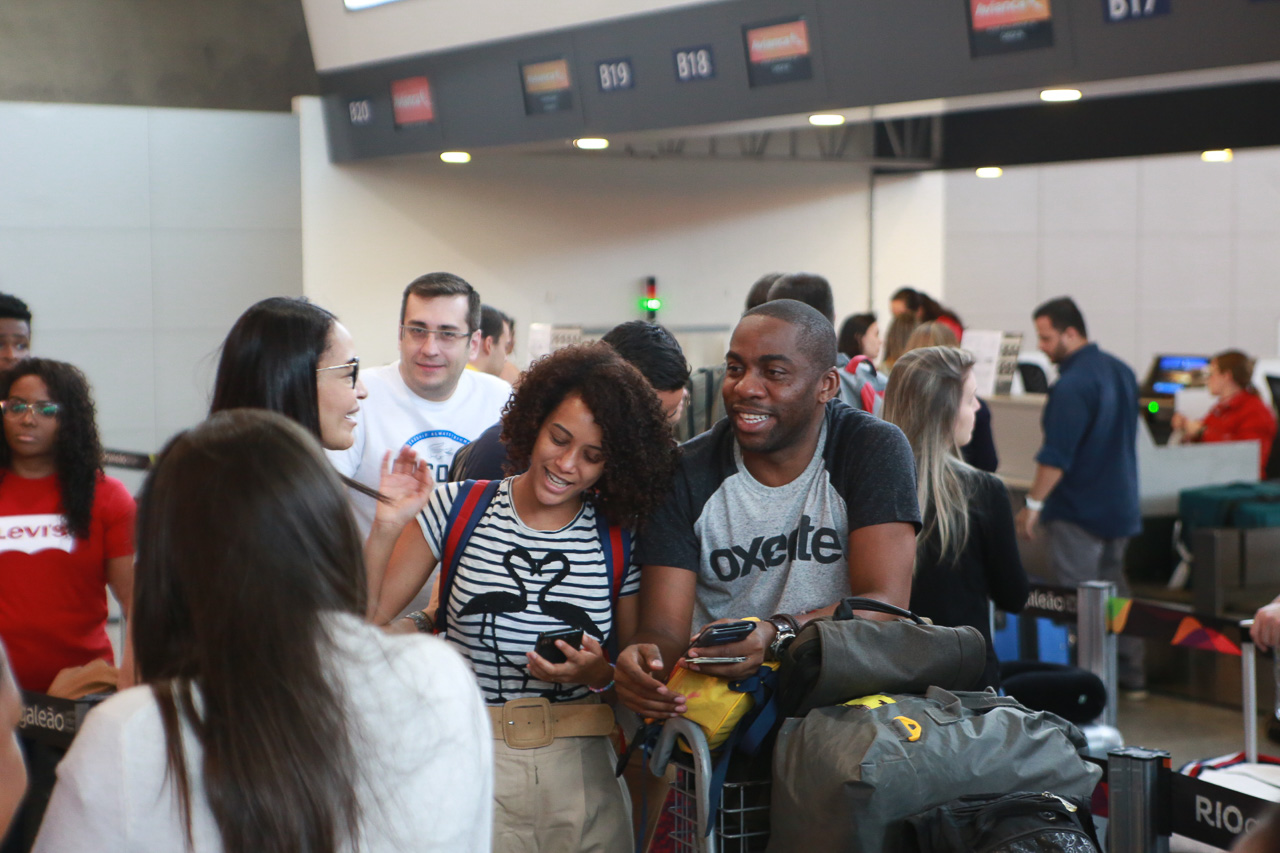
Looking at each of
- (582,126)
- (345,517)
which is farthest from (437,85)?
(345,517)

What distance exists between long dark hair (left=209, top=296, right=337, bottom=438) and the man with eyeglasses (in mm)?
987

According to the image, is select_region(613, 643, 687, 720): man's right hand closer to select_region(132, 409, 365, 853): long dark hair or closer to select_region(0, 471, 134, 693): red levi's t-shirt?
select_region(132, 409, 365, 853): long dark hair

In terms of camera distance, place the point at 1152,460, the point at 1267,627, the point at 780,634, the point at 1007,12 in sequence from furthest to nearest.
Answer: the point at 1152,460 < the point at 1007,12 < the point at 1267,627 < the point at 780,634

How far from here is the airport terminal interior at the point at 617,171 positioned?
534 cm

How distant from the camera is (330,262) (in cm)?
965

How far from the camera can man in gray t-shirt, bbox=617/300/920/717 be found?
2.32 m

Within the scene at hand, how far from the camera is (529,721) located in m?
2.26

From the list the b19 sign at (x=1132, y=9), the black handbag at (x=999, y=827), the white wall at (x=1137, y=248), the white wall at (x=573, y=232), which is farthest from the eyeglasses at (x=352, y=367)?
the white wall at (x=1137, y=248)

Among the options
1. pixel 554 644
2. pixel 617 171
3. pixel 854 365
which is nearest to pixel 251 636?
pixel 554 644

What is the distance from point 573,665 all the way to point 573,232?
879 cm

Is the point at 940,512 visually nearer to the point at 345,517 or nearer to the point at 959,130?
the point at 345,517

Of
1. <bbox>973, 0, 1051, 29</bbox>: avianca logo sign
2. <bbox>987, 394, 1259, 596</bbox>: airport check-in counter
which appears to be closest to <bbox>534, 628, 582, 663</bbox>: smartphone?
<bbox>973, 0, 1051, 29</bbox>: avianca logo sign

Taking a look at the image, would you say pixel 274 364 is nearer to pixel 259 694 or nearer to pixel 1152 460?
pixel 259 694

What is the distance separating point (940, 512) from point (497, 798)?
1.45 meters
